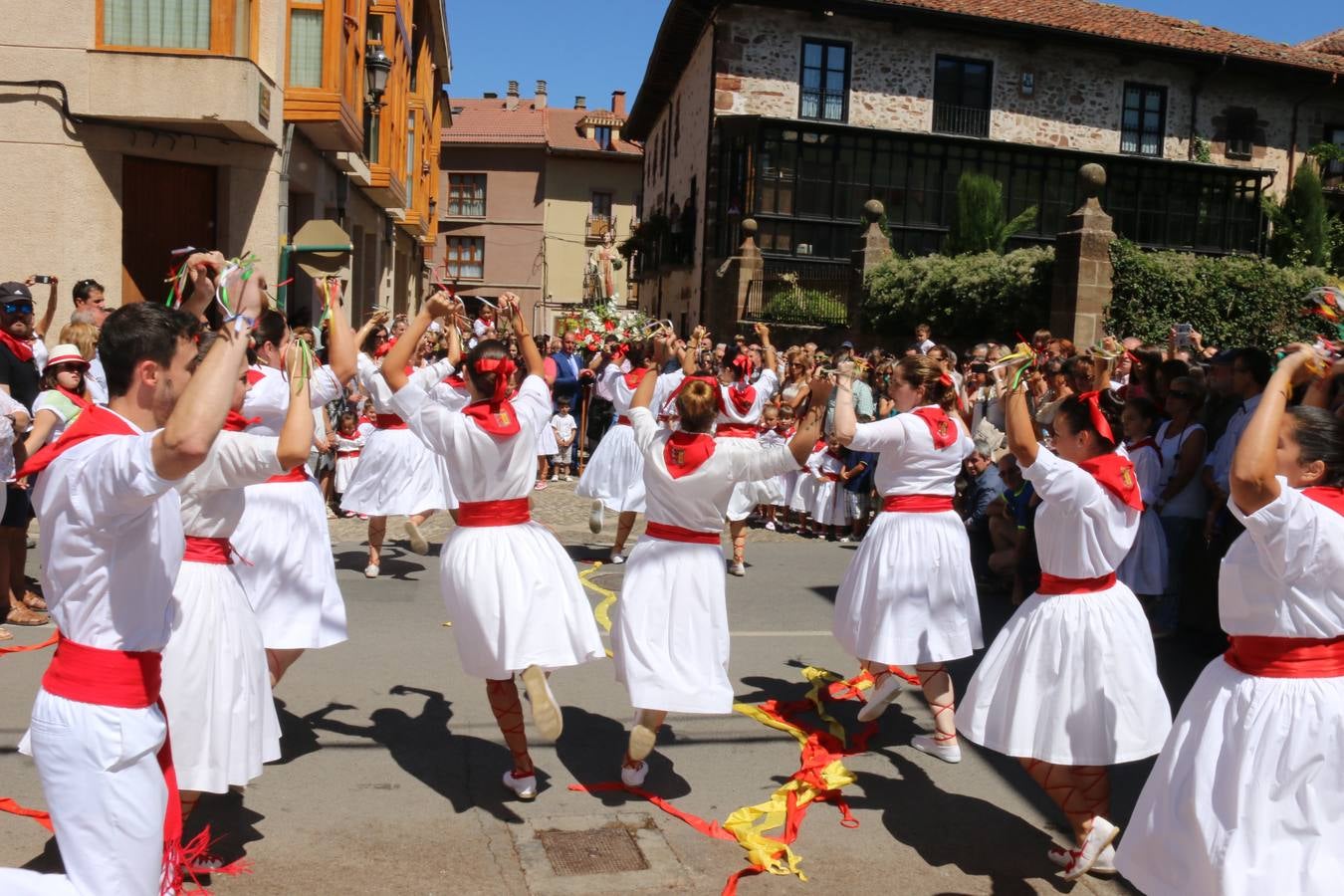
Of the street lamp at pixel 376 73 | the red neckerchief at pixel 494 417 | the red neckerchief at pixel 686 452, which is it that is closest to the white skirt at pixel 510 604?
the red neckerchief at pixel 494 417

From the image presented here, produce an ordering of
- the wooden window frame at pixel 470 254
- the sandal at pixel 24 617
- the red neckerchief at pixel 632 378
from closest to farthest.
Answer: the sandal at pixel 24 617 → the red neckerchief at pixel 632 378 → the wooden window frame at pixel 470 254

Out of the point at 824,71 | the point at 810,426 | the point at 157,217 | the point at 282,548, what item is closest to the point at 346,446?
the point at 157,217

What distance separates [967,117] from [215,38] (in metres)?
22.2

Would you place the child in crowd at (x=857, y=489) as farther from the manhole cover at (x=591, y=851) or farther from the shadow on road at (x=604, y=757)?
the manhole cover at (x=591, y=851)

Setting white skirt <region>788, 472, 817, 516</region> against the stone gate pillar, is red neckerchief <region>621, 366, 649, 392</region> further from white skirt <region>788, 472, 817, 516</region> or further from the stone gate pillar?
the stone gate pillar

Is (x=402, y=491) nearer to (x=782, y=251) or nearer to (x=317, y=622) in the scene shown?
(x=317, y=622)

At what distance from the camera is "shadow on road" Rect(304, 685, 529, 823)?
545 centimetres

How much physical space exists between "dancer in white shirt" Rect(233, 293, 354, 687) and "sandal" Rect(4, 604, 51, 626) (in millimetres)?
3473

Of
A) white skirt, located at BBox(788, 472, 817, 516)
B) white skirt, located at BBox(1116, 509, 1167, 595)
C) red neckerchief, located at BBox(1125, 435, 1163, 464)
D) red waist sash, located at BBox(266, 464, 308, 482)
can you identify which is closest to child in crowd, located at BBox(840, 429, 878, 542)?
white skirt, located at BBox(788, 472, 817, 516)

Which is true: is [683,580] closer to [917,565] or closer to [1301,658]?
[917,565]

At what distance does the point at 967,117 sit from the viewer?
3138 centimetres

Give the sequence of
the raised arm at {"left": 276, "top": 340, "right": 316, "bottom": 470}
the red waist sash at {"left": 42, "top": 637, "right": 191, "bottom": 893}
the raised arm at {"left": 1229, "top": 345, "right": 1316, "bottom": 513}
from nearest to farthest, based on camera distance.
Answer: the red waist sash at {"left": 42, "top": 637, "right": 191, "bottom": 893}
the raised arm at {"left": 1229, "top": 345, "right": 1316, "bottom": 513}
the raised arm at {"left": 276, "top": 340, "right": 316, "bottom": 470}

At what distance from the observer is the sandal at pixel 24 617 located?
830 centimetres

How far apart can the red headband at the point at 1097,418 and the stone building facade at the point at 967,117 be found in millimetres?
24346
